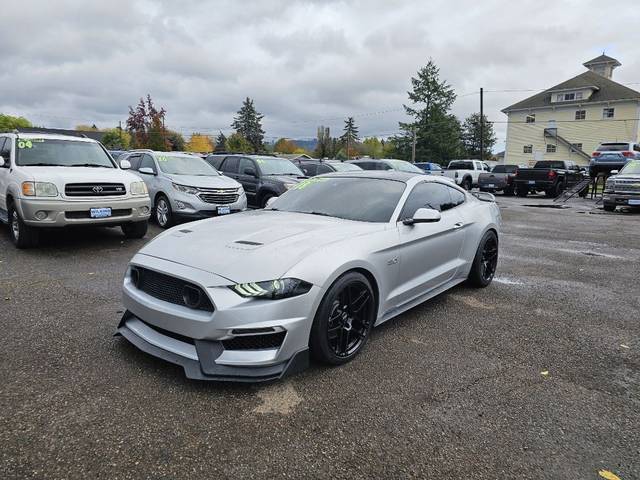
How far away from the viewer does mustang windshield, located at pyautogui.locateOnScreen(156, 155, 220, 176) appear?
378 inches

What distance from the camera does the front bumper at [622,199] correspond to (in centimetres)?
1422

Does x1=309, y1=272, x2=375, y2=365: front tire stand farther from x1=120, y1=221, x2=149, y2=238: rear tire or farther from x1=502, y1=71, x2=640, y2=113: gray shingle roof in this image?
x1=502, y1=71, x2=640, y2=113: gray shingle roof

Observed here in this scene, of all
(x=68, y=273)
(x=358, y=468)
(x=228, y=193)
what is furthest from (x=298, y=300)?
(x=228, y=193)

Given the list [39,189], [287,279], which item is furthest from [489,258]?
[39,189]

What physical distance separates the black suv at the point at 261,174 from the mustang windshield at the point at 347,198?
5.81 meters

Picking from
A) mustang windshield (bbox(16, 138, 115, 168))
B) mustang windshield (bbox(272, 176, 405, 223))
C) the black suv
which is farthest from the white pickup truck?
mustang windshield (bbox(272, 176, 405, 223))

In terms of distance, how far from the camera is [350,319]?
10.8 feet

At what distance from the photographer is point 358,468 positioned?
2230mm

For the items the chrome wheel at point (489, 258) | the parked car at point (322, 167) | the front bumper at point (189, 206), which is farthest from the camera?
the parked car at point (322, 167)

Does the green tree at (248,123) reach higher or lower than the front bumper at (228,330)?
higher

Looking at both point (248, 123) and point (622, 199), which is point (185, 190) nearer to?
point (622, 199)

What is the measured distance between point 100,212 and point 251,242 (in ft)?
14.3

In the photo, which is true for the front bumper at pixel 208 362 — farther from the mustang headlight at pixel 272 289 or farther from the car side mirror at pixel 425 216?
the car side mirror at pixel 425 216

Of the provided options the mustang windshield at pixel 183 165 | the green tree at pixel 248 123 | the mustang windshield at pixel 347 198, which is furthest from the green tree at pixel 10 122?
the mustang windshield at pixel 347 198
